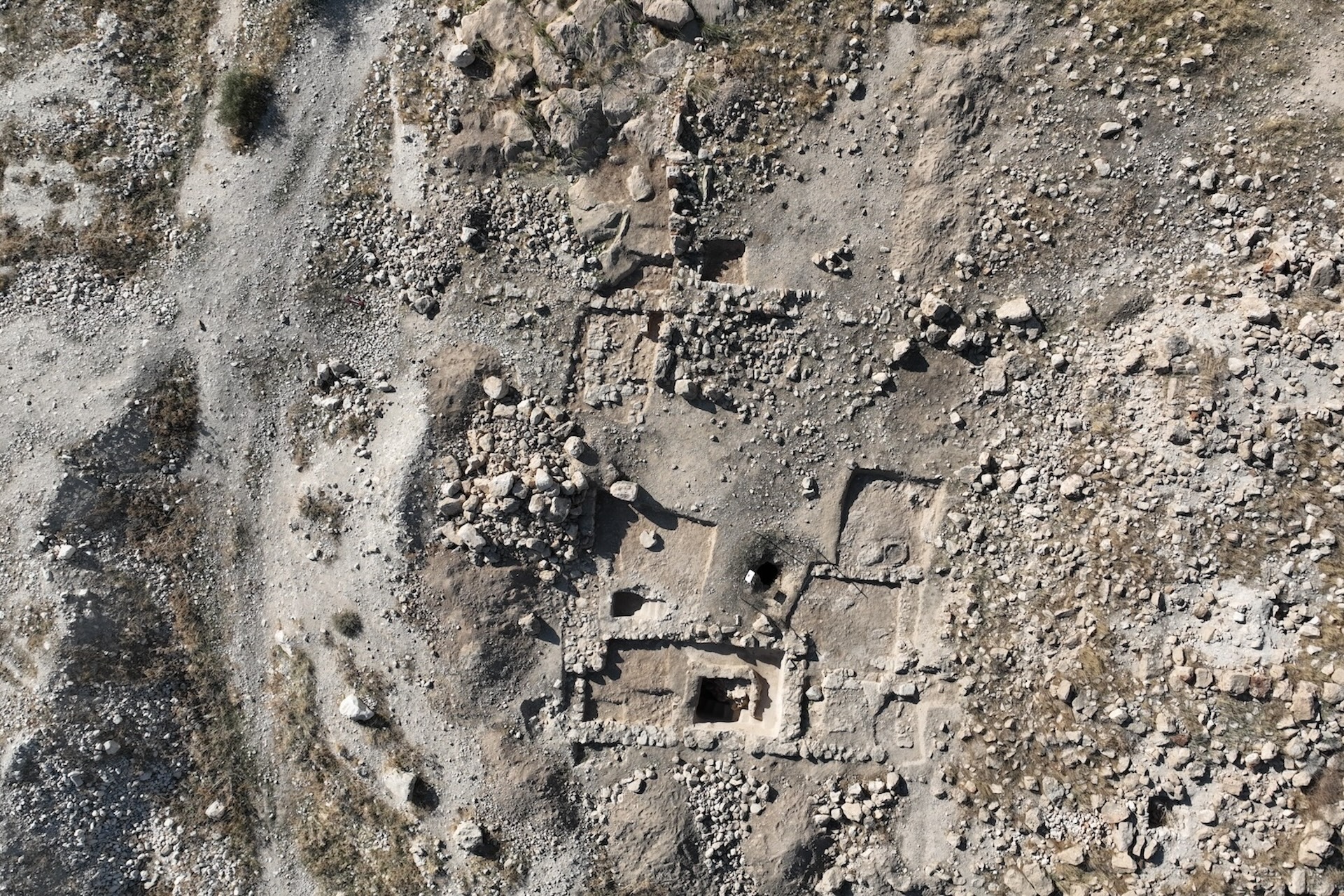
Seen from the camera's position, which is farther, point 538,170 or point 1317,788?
point 538,170

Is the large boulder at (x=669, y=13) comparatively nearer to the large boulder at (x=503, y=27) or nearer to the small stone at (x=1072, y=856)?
the large boulder at (x=503, y=27)

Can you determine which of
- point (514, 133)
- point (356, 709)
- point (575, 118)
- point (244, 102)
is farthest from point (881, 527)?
point (244, 102)

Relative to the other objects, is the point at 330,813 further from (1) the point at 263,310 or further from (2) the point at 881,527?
(2) the point at 881,527

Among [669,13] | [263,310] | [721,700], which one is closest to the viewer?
[669,13]

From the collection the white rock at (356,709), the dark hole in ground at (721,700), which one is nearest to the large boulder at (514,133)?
the white rock at (356,709)

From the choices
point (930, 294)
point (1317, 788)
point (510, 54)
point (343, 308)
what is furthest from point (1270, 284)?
point (343, 308)

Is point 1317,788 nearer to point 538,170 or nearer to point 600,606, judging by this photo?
point 600,606
